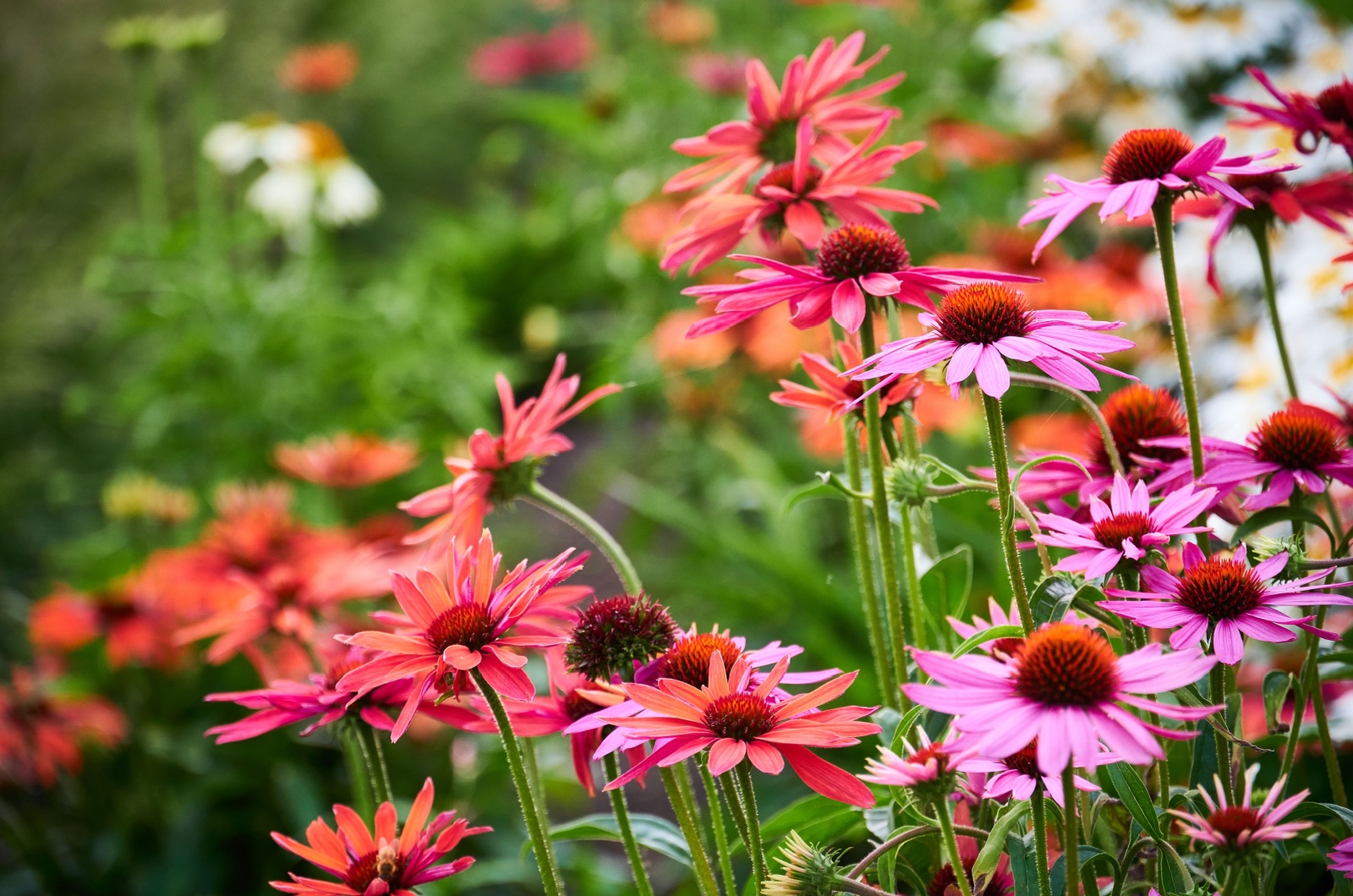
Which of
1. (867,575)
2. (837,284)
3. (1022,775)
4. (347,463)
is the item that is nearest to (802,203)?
(837,284)

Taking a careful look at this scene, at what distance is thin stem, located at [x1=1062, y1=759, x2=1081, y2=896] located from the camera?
35 cm

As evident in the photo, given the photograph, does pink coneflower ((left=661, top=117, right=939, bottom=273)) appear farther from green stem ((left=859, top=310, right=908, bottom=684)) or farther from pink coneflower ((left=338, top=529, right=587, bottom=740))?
pink coneflower ((left=338, top=529, right=587, bottom=740))

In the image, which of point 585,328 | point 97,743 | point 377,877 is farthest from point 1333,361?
point 585,328

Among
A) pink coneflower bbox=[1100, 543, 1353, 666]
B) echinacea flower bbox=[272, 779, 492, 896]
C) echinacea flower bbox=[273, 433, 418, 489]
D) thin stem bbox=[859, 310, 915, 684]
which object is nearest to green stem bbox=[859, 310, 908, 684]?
thin stem bbox=[859, 310, 915, 684]

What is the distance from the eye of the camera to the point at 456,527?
0.60 metres

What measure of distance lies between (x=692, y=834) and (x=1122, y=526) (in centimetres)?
23

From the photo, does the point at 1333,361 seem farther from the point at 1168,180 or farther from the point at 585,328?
the point at 585,328

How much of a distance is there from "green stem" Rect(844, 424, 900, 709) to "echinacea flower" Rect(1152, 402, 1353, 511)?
0.53 ft

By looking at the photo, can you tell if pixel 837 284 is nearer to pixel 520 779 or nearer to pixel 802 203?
pixel 802 203

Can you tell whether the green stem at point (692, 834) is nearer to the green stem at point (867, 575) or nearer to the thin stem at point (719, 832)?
the thin stem at point (719, 832)

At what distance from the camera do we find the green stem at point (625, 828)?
48 cm

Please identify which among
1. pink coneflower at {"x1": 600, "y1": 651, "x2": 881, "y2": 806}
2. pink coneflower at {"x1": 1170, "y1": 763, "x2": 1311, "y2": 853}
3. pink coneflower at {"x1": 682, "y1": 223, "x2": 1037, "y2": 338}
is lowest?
pink coneflower at {"x1": 1170, "y1": 763, "x2": 1311, "y2": 853}

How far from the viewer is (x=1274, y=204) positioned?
0.63m

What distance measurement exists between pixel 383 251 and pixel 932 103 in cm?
302
